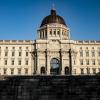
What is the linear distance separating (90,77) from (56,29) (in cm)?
5440

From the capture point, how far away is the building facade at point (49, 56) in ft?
327

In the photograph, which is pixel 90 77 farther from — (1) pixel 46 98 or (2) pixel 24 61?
(2) pixel 24 61

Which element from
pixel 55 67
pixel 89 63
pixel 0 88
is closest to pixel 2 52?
pixel 55 67

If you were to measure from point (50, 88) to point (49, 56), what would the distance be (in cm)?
4654

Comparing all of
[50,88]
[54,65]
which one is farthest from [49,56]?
[50,88]

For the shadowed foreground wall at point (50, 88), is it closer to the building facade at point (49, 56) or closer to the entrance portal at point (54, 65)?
the building facade at point (49, 56)

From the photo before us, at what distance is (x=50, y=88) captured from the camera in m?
53.7

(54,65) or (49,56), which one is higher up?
(49,56)

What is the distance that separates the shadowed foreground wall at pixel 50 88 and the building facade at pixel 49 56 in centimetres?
4328

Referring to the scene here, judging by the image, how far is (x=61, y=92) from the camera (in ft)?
175

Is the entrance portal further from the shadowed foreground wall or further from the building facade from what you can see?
the shadowed foreground wall

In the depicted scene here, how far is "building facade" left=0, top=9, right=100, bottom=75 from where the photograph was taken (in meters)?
99.6

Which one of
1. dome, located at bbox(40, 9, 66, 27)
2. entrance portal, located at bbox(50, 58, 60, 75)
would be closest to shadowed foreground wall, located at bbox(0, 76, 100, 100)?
entrance portal, located at bbox(50, 58, 60, 75)

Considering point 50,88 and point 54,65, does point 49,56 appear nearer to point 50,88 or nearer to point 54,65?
point 54,65
